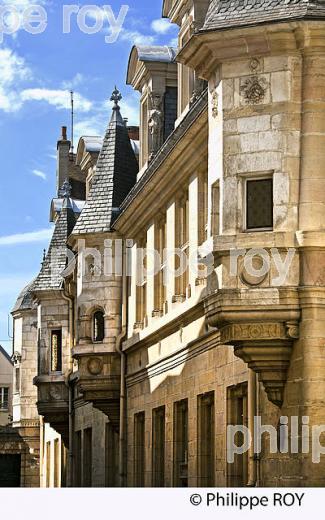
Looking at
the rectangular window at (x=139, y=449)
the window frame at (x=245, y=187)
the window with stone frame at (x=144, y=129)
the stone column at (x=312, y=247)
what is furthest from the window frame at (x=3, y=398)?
the stone column at (x=312, y=247)

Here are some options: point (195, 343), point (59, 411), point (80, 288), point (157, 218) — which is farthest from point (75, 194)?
point (195, 343)

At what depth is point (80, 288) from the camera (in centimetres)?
3691

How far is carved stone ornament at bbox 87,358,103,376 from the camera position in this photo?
35.6 m

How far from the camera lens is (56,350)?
1842 inches

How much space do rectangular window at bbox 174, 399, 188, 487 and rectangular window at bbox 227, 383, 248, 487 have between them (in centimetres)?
384

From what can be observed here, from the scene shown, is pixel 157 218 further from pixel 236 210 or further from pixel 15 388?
pixel 15 388

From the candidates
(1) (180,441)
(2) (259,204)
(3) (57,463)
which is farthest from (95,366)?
(3) (57,463)

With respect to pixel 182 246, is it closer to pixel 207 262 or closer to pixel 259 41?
pixel 207 262

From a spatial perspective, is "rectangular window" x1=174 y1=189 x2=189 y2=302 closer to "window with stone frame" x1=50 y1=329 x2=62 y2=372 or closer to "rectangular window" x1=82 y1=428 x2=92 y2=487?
"rectangular window" x1=82 y1=428 x2=92 y2=487

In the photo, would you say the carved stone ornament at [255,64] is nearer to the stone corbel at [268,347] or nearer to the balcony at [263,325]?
the balcony at [263,325]

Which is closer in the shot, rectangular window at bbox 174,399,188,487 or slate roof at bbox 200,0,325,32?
slate roof at bbox 200,0,325,32

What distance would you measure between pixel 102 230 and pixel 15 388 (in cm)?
2757

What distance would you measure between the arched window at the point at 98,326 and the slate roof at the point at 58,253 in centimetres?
922

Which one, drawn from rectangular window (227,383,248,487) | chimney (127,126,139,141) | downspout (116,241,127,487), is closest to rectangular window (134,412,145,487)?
downspout (116,241,127,487)
